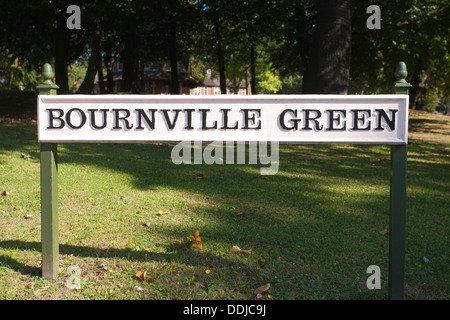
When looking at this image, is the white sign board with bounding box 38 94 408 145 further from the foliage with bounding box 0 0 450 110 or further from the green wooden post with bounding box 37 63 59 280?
the foliage with bounding box 0 0 450 110

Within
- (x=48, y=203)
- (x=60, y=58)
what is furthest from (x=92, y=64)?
(x=48, y=203)

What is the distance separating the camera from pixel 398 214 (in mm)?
2910

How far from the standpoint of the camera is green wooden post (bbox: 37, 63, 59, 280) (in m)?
3.16

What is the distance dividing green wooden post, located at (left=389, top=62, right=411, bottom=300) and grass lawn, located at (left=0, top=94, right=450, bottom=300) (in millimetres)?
213

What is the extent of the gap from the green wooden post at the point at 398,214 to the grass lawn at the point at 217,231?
213 mm

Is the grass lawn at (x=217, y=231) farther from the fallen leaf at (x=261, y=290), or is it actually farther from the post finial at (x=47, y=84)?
the post finial at (x=47, y=84)

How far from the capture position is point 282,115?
9.93 ft

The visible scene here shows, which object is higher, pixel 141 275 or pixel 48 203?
pixel 48 203

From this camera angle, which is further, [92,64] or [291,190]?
[92,64]

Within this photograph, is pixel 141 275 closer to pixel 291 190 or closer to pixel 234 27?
pixel 291 190

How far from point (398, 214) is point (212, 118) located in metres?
1.46

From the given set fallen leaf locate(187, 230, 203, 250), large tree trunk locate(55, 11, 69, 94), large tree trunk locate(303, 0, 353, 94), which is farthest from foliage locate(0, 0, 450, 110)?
fallen leaf locate(187, 230, 203, 250)

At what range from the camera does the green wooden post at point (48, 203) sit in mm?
3160
